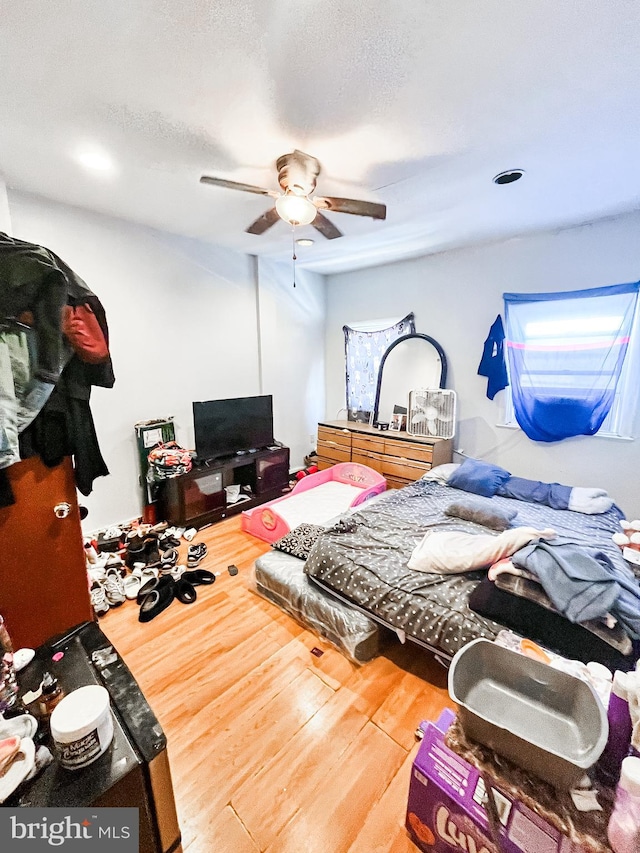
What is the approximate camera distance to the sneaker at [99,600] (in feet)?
6.63

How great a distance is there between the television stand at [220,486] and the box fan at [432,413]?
1.48m

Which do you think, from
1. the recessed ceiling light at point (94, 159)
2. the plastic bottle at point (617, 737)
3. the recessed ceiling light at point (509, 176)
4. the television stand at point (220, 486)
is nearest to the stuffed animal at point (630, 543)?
the plastic bottle at point (617, 737)

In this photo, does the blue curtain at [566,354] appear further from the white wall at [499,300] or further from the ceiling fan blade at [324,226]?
the ceiling fan blade at [324,226]

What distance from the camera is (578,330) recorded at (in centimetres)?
285

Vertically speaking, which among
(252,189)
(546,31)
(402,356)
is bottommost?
(402,356)

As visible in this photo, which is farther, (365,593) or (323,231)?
(323,231)

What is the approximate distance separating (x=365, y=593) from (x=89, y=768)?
4.35 feet

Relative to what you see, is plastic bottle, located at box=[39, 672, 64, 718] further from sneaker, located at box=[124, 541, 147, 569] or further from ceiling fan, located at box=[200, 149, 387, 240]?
ceiling fan, located at box=[200, 149, 387, 240]

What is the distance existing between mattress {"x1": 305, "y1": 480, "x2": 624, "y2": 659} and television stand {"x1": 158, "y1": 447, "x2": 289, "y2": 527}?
1361 mm

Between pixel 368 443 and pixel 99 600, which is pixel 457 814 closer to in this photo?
pixel 99 600

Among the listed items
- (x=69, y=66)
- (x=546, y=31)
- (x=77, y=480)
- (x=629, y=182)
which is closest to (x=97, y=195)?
(x=69, y=66)

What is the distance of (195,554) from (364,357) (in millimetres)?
2955

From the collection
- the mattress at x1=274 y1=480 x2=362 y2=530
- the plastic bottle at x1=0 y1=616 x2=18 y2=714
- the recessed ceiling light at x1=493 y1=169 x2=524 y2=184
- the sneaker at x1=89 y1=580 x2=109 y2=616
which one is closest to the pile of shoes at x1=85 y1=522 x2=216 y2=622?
the sneaker at x1=89 y1=580 x2=109 y2=616

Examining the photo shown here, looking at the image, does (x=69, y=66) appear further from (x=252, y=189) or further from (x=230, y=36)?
(x=252, y=189)
